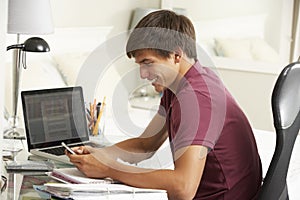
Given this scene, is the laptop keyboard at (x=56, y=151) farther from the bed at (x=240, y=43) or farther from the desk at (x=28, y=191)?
the bed at (x=240, y=43)

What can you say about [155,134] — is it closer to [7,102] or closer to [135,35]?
[135,35]

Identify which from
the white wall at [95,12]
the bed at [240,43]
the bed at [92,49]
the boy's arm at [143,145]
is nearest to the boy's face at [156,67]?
the boy's arm at [143,145]

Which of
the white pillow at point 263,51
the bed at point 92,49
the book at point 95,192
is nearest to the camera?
the book at point 95,192

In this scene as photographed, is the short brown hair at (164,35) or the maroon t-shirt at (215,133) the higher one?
the short brown hair at (164,35)

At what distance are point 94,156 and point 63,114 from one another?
0.51 m

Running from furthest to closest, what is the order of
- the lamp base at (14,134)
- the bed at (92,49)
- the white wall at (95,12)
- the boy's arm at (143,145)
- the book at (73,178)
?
1. the white wall at (95,12)
2. the bed at (92,49)
3. the lamp base at (14,134)
4. the boy's arm at (143,145)
5. the book at (73,178)

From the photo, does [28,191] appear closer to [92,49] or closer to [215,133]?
[215,133]

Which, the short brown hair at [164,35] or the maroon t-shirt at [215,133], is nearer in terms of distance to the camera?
the maroon t-shirt at [215,133]

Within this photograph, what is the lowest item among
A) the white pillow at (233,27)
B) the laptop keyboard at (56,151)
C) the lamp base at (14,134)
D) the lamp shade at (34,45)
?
the white pillow at (233,27)

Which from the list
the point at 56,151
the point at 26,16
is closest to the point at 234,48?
the point at 26,16

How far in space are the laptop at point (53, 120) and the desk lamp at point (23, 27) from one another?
200 millimetres

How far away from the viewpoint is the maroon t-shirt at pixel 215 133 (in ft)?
5.95

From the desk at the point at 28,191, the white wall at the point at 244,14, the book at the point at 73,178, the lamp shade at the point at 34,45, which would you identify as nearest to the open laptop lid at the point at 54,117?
the lamp shade at the point at 34,45

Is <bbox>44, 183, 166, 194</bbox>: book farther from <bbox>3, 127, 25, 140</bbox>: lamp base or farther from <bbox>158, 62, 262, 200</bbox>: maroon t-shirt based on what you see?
<bbox>3, 127, 25, 140</bbox>: lamp base
